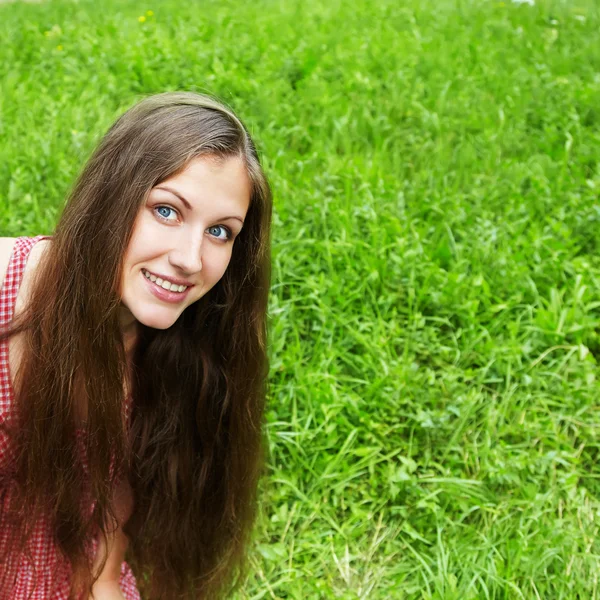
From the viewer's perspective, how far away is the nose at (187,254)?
5.82 feet

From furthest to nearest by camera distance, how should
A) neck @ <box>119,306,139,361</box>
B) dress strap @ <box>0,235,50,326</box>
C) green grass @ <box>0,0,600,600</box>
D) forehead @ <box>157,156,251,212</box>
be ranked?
green grass @ <box>0,0,600,600</box> → neck @ <box>119,306,139,361</box> → dress strap @ <box>0,235,50,326</box> → forehead @ <box>157,156,251,212</box>

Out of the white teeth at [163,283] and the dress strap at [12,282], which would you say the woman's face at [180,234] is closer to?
the white teeth at [163,283]

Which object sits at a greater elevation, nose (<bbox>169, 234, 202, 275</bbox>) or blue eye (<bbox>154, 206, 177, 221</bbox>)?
blue eye (<bbox>154, 206, 177, 221</bbox>)

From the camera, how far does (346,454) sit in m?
2.89

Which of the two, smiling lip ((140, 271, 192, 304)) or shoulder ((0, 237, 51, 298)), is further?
shoulder ((0, 237, 51, 298))

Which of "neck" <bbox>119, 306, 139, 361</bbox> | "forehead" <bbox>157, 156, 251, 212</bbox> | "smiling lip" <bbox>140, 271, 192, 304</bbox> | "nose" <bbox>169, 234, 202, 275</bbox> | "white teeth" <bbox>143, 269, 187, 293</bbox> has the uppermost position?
"forehead" <bbox>157, 156, 251, 212</bbox>

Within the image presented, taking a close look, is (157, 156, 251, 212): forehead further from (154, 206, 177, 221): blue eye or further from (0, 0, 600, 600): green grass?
(0, 0, 600, 600): green grass

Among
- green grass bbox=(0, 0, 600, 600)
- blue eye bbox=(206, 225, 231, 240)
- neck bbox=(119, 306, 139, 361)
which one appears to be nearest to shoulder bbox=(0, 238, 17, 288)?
neck bbox=(119, 306, 139, 361)

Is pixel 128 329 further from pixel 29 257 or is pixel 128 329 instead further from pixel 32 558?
pixel 32 558

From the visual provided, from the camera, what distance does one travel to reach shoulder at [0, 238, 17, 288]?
6.42 ft

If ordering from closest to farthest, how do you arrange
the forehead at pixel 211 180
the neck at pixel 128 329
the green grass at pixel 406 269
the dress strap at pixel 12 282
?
1. the forehead at pixel 211 180
2. the dress strap at pixel 12 282
3. the neck at pixel 128 329
4. the green grass at pixel 406 269

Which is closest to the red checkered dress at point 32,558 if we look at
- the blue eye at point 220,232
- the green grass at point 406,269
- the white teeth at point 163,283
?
the white teeth at point 163,283

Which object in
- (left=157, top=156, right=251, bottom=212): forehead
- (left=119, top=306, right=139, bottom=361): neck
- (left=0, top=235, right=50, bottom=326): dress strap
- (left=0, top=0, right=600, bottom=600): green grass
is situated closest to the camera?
(left=157, top=156, right=251, bottom=212): forehead

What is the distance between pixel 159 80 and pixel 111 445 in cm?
299
